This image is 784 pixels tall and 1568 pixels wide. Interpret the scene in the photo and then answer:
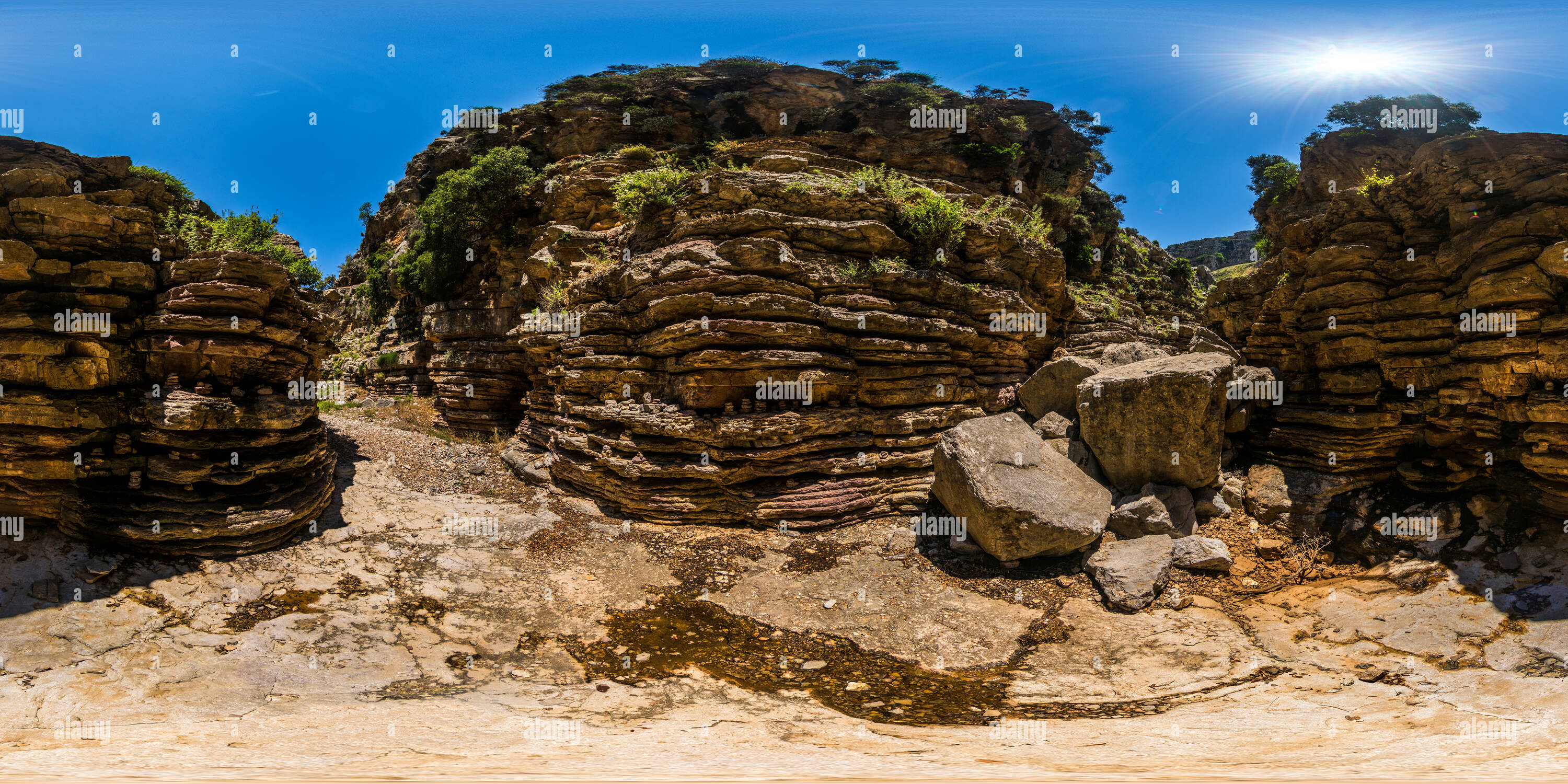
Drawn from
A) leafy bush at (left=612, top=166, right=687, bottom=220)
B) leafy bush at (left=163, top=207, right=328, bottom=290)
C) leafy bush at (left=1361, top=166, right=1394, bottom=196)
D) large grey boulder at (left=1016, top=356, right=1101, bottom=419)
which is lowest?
large grey boulder at (left=1016, top=356, right=1101, bottom=419)

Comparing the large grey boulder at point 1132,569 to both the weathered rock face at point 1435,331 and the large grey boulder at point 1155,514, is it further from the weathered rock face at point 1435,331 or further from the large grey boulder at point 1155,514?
the weathered rock face at point 1435,331

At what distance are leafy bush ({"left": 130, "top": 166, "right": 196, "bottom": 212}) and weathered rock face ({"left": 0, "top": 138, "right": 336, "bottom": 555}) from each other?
0.54ft

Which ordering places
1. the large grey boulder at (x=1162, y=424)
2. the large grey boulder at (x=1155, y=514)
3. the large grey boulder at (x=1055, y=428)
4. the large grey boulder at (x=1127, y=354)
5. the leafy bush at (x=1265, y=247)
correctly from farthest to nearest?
the leafy bush at (x=1265, y=247)
the large grey boulder at (x=1127, y=354)
the large grey boulder at (x=1055, y=428)
the large grey boulder at (x=1162, y=424)
the large grey boulder at (x=1155, y=514)

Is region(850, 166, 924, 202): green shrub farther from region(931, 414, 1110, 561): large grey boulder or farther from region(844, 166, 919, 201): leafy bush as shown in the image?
region(931, 414, 1110, 561): large grey boulder

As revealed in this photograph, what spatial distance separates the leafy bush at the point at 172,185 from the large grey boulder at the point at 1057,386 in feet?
50.7

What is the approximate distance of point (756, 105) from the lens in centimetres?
3553

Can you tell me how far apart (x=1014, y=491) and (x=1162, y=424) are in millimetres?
2988

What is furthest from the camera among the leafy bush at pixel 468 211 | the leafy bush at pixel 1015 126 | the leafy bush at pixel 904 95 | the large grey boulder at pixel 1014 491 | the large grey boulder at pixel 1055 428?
the leafy bush at pixel 904 95

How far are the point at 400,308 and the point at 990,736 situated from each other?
29.2m

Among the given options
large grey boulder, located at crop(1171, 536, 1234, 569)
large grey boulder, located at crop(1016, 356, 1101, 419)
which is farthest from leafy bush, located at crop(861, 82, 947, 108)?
large grey boulder, located at crop(1171, 536, 1234, 569)

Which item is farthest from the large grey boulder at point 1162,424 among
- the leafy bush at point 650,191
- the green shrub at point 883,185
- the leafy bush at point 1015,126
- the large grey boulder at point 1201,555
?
the leafy bush at point 1015,126

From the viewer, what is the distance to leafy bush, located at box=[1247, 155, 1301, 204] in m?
36.2

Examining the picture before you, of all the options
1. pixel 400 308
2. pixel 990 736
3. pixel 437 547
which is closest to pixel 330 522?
pixel 437 547

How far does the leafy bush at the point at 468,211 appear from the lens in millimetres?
21312
